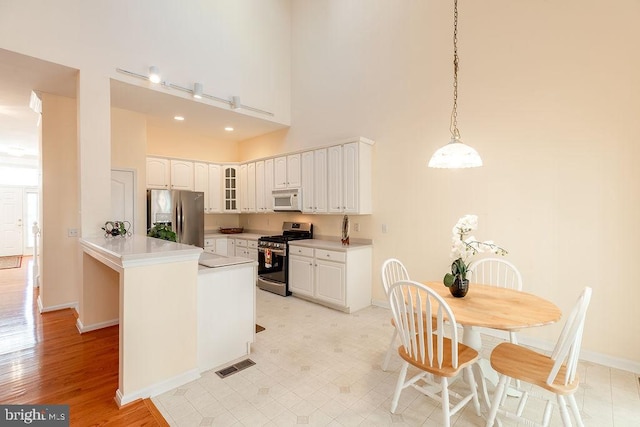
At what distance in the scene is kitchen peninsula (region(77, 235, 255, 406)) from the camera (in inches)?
82.1

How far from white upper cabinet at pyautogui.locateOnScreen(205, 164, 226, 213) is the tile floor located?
12.2ft

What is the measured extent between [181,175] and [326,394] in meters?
4.98

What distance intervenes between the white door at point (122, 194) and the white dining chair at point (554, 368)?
514 cm

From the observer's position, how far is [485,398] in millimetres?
1963

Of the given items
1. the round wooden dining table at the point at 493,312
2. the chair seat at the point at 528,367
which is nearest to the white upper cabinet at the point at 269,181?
the round wooden dining table at the point at 493,312

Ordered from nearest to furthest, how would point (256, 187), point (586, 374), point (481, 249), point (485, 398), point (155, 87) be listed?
1. point (485, 398)
2. point (481, 249)
3. point (586, 374)
4. point (155, 87)
5. point (256, 187)

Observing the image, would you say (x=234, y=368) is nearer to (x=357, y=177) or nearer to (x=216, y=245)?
(x=357, y=177)

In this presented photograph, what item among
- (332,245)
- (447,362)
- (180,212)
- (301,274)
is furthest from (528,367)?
(180,212)

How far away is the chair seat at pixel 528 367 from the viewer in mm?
1555

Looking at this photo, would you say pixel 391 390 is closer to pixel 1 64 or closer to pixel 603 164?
pixel 603 164

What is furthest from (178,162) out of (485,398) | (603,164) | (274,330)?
(603,164)

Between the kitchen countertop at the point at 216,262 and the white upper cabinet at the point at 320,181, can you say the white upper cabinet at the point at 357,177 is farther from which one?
the kitchen countertop at the point at 216,262

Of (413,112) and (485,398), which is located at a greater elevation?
(413,112)

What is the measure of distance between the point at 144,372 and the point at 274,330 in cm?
146
